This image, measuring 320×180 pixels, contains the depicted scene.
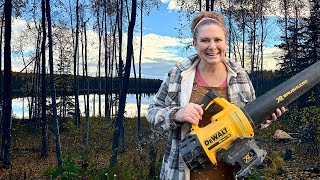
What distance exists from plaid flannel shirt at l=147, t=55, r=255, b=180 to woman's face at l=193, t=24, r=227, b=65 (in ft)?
0.52

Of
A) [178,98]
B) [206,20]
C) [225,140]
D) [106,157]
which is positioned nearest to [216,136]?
[225,140]

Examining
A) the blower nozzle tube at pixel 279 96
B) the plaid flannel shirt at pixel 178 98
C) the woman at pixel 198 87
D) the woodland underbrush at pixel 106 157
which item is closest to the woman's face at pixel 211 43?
the woman at pixel 198 87

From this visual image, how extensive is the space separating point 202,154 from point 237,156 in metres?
0.17

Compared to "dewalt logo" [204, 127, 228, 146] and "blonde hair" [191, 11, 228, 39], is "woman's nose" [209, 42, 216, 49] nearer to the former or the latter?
"blonde hair" [191, 11, 228, 39]

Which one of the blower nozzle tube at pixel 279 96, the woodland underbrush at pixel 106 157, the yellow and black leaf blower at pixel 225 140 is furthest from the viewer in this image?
the woodland underbrush at pixel 106 157

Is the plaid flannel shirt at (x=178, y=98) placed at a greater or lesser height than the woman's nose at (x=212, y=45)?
lesser

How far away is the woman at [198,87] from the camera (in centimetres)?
214

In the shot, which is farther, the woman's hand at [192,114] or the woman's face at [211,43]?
the woman's face at [211,43]

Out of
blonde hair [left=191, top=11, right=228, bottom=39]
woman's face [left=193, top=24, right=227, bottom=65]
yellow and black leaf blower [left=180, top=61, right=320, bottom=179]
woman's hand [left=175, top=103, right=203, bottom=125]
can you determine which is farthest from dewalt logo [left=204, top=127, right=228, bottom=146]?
blonde hair [left=191, top=11, right=228, bottom=39]

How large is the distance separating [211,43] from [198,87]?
29cm

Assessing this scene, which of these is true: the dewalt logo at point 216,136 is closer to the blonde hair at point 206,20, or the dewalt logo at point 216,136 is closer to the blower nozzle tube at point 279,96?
the blower nozzle tube at point 279,96

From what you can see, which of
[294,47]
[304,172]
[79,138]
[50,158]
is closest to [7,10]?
[50,158]

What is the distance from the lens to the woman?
2.14 meters

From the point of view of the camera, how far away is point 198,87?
7.55 ft
